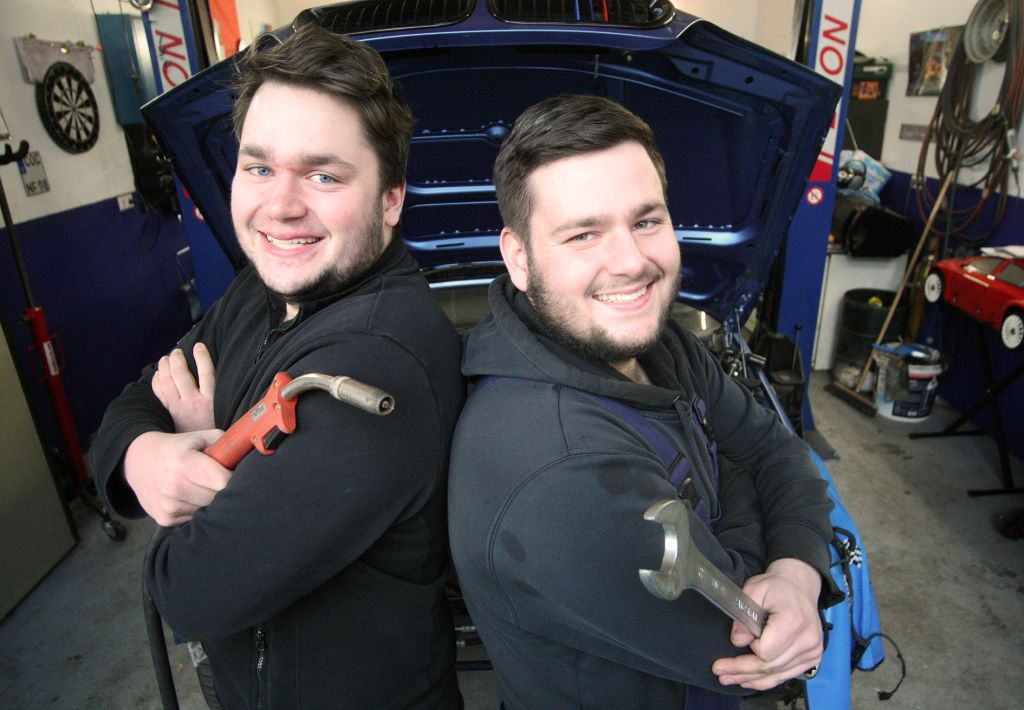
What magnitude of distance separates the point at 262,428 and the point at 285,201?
13.6 inches

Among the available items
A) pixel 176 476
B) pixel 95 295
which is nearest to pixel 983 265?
pixel 176 476

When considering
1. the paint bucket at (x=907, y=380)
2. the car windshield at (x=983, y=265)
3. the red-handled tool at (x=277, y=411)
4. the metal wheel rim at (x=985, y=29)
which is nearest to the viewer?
the red-handled tool at (x=277, y=411)

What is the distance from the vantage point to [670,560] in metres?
0.57

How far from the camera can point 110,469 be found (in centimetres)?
102

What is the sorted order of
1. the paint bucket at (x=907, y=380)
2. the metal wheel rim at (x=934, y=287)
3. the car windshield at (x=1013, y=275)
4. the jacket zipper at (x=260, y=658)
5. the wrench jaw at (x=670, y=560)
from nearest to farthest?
the wrench jaw at (x=670, y=560), the jacket zipper at (x=260, y=658), the car windshield at (x=1013, y=275), the metal wheel rim at (x=934, y=287), the paint bucket at (x=907, y=380)

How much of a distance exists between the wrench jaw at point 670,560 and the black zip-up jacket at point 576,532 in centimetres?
11

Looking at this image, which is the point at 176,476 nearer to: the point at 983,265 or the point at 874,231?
the point at 983,265

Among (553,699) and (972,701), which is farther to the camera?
(972,701)

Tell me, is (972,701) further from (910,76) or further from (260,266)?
(910,76)

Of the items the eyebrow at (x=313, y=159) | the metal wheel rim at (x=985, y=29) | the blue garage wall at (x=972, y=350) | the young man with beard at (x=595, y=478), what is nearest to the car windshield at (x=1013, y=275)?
the blue garage wall at (x=972, y=350)

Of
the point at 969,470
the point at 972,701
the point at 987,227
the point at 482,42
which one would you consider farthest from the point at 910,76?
the point at 482,42

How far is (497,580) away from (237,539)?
0.32 metres

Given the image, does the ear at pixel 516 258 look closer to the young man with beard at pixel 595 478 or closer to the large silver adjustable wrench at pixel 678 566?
the young man with beard at pixel 595 478

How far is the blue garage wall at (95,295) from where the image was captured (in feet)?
10.8
